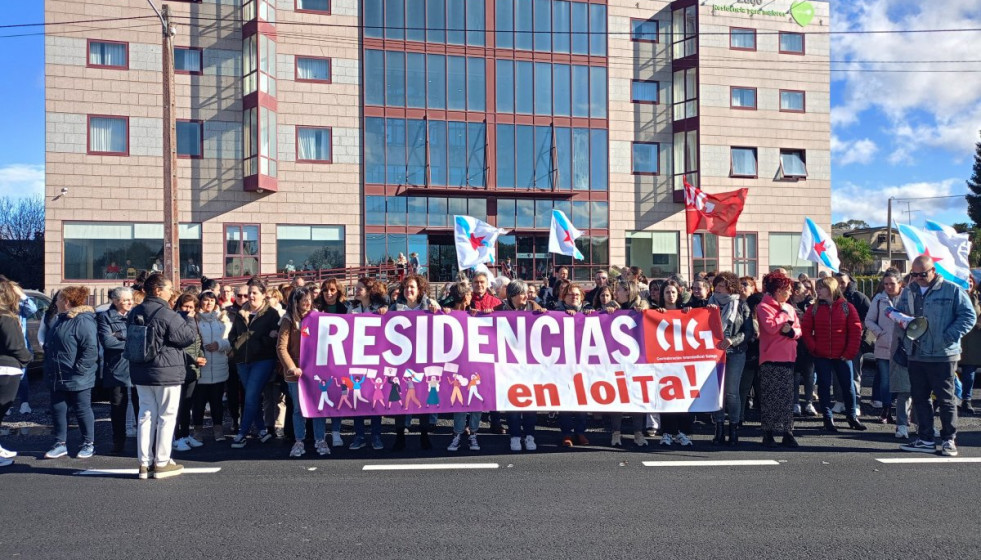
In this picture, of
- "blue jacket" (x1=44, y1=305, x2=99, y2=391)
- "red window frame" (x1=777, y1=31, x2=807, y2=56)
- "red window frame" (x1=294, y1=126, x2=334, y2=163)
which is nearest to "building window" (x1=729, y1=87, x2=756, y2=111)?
"red window frame" (x1=777, y1=31, x2=807, y2=56)

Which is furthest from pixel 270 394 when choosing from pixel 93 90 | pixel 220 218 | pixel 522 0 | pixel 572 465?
pixel 522 0

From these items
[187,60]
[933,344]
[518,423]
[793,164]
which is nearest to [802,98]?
[793,164]

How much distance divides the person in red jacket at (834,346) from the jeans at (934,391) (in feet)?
3.52

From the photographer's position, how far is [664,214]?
30750mm

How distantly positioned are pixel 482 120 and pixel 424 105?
229cm

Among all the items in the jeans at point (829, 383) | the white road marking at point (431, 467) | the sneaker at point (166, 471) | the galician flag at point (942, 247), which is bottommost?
the white road marking at point (431, 467)

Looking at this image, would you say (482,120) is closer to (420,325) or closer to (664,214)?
(664,214)

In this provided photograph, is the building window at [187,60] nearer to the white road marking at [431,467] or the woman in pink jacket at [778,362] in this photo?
the white road marking at [431,467]

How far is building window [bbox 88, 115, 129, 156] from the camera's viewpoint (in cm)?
2531

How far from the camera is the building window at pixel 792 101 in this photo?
103ft

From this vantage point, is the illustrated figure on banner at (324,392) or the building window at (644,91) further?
the building window at (644,91)

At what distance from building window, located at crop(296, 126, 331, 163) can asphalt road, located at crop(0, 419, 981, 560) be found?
20.5m

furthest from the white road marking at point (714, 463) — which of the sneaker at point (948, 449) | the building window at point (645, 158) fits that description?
the building window at point (645, 158)

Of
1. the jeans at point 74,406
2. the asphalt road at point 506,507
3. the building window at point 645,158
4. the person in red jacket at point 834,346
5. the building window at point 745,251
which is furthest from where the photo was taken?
the building window at point 745,251
